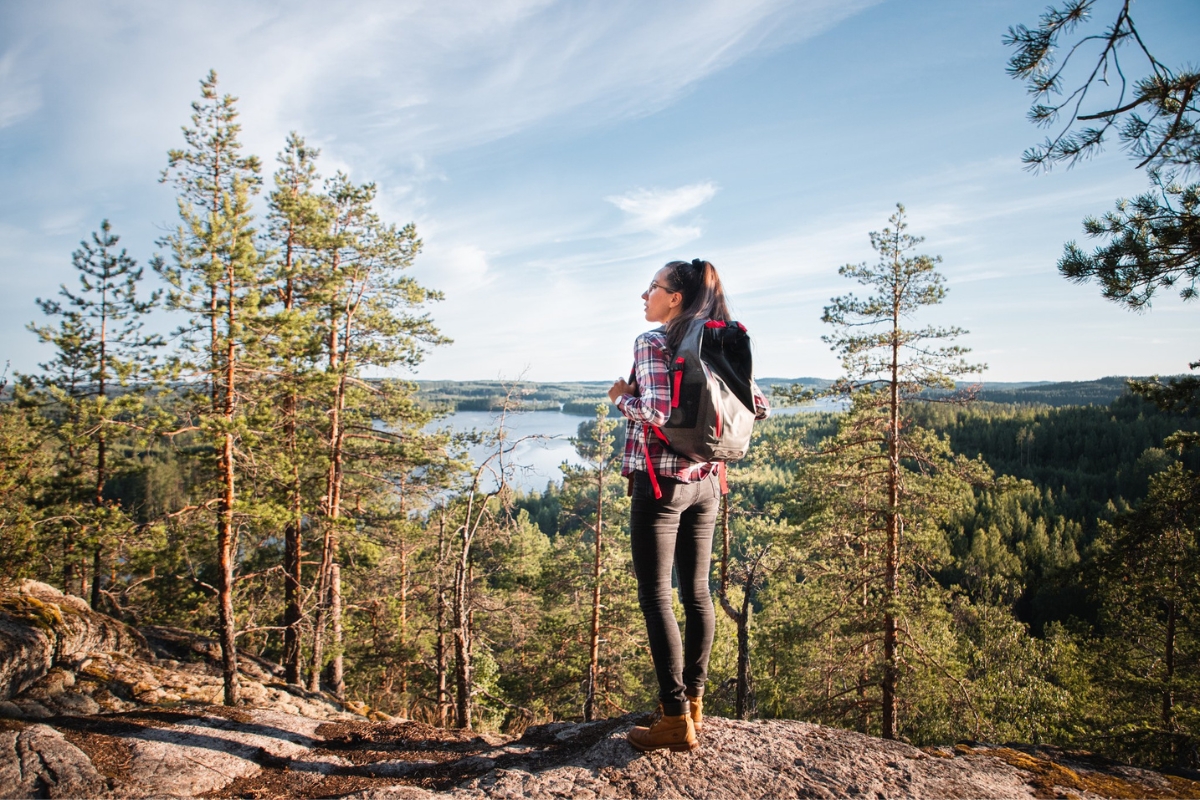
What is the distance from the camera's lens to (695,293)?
2.53 metres

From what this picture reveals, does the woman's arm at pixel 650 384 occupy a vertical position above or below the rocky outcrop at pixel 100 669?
above

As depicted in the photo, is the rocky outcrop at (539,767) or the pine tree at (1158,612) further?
the pine tree at (1158,612)

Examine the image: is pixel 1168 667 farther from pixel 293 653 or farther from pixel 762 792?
pixel 293 653

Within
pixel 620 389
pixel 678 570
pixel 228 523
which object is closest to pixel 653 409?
pixel 620 389

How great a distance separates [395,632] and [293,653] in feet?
16.0

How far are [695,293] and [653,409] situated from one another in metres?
0.64

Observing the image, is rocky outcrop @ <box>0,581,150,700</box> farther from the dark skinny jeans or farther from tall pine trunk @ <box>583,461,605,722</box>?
tall pine trunk @ <box>583,461,605,722</box>

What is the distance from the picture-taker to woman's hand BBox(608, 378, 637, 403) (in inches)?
96.9

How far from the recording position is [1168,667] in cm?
1191

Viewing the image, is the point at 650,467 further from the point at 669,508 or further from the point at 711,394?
the point at 711,394

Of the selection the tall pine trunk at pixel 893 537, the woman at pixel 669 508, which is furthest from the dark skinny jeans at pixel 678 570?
the tall pine trunk at pixel 893 537

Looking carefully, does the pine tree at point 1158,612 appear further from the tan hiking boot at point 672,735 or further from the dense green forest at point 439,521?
the tan hiking boot at point 672,735

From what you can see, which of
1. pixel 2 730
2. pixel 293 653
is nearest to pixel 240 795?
pixel 2 730

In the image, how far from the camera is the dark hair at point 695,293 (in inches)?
97.5
